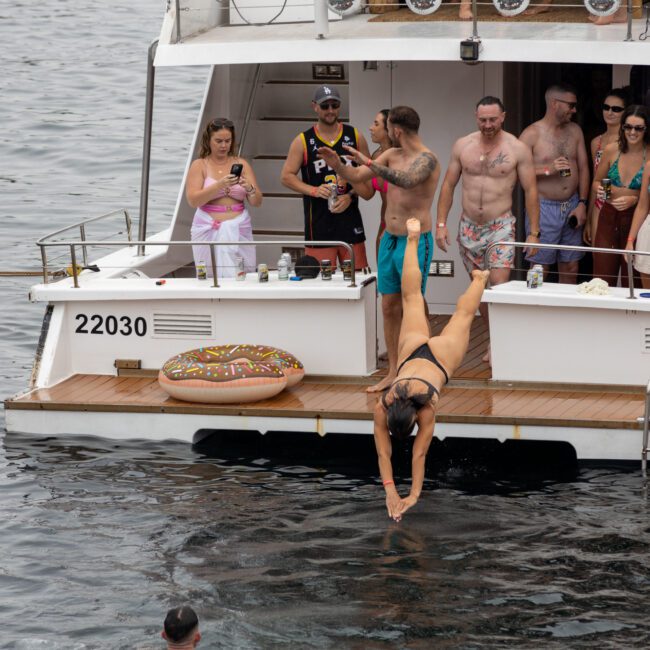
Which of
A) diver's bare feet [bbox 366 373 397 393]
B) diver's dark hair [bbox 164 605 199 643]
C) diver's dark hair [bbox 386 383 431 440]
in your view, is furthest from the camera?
diver's bare feet [bbox 366 373 397 393]

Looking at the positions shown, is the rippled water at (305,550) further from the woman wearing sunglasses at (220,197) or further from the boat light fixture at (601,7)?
the boat light fixture at (601,7)

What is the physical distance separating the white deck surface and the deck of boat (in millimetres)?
2497

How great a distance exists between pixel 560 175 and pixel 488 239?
0.83 m

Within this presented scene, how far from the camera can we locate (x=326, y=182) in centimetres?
1180

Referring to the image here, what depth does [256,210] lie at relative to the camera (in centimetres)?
1397

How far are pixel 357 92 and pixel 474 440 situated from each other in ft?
11.4

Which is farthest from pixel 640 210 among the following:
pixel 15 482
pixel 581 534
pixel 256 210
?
pixel 15 482

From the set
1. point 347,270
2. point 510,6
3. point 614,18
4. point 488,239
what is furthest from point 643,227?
point 510,6

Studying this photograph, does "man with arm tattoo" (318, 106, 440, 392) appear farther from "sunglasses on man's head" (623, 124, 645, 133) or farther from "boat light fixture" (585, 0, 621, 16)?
"boat light fixture" (585, 0, 621, 16)

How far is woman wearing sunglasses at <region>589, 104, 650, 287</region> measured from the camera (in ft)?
36.3

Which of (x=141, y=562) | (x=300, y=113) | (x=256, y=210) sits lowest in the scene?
(x=141, y=562)

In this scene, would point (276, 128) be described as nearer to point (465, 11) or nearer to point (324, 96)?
point (465, 11)

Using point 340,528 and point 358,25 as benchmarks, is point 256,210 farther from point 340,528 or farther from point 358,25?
point 340,528

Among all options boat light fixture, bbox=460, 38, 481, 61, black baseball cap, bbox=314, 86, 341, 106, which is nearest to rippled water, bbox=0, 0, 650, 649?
black baseball cap, bbox=314, 86, 341, 106
